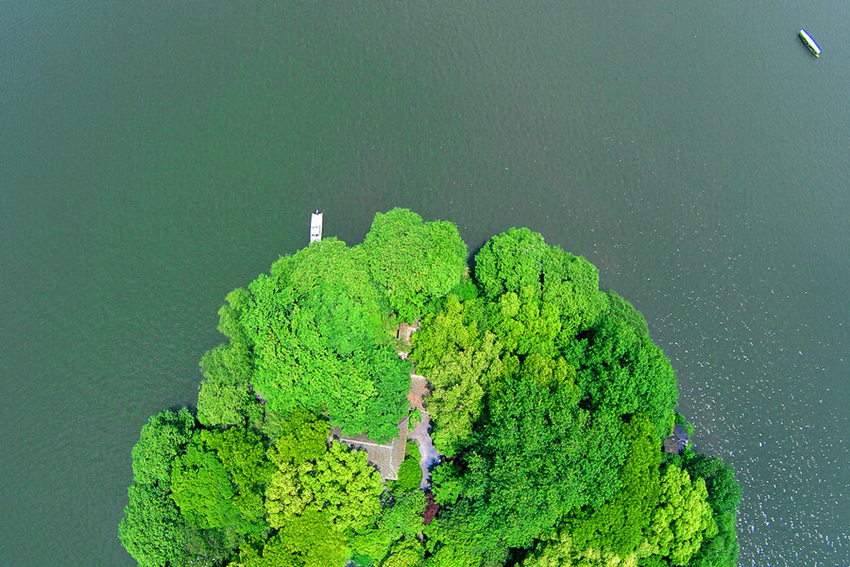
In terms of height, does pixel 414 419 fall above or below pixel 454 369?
below

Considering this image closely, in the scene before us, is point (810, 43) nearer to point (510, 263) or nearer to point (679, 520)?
point (510, 263)

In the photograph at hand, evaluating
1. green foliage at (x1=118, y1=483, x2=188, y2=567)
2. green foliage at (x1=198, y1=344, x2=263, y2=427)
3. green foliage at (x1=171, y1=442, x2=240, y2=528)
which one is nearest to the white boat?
green foliage at (x1=198, y1=344, x2=263, y2=427)

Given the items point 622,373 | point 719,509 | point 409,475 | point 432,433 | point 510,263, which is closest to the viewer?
point 622,373

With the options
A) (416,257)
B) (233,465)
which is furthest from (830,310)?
(233,465)

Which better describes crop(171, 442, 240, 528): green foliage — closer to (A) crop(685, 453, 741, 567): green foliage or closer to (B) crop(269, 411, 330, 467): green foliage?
(B) crop(269, 411, 330, 467): green foliage

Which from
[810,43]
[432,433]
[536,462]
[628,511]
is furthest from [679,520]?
[810,43]

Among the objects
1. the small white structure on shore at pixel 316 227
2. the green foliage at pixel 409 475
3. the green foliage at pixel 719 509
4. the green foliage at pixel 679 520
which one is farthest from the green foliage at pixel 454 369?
the green foliage at pixel 719 509
